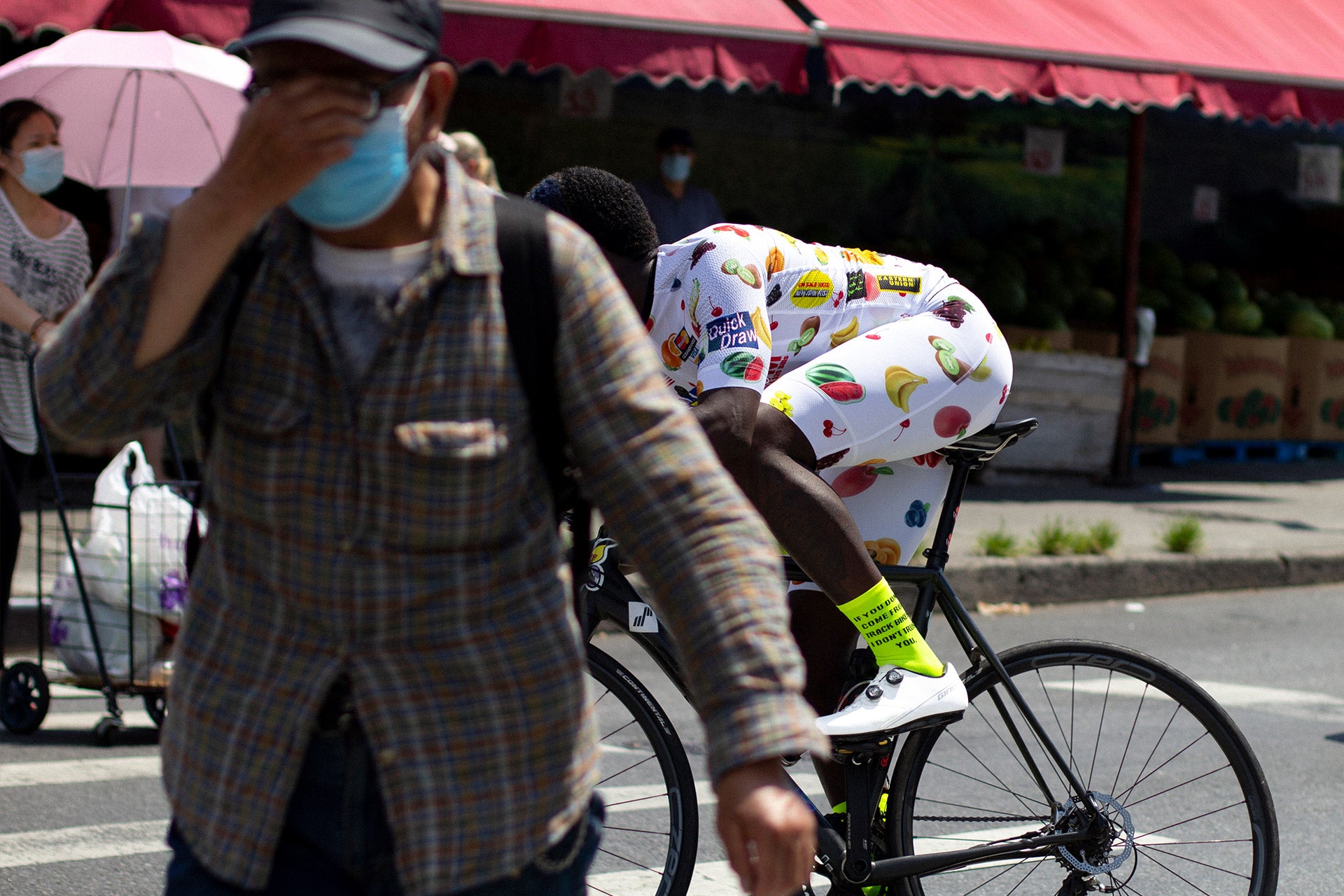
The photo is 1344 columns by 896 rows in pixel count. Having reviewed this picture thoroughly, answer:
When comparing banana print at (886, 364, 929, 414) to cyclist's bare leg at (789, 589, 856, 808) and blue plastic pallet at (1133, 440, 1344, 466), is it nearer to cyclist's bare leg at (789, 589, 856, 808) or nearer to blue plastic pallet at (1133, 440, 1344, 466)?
cyclist's bare leg at (789, 589, 856, 808)

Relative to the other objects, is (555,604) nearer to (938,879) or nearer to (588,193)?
(588,193)

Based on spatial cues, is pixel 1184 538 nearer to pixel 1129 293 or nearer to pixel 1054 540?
pixel 1054 540

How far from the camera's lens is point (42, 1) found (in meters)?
7.48

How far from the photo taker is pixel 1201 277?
522 inches

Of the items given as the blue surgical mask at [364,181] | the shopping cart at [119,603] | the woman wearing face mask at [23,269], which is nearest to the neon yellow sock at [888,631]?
the blue surgical mask at [364,181]

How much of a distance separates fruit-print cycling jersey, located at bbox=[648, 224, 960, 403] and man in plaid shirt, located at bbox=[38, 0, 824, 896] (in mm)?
1363

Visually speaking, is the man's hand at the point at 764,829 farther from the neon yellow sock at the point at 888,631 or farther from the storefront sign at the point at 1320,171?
the storefront sign at the point at 1320,171

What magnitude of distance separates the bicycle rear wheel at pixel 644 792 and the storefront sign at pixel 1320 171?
42.3 feet

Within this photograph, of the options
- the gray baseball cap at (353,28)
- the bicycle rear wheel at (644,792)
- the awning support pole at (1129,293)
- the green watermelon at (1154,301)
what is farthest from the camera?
the green watermelon at (1154,301)

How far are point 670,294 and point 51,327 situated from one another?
280cm

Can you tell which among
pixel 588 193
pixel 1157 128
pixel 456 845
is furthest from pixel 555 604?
pixel 1157 128

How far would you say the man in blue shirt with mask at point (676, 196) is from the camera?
10.2 metres

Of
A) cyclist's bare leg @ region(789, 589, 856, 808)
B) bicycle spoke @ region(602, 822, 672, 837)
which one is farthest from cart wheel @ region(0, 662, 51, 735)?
cyclist's bare leg @ region(789, 589, 856, 808)

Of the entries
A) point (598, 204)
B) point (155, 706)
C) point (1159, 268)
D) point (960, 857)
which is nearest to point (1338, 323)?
point (1159, 268)
